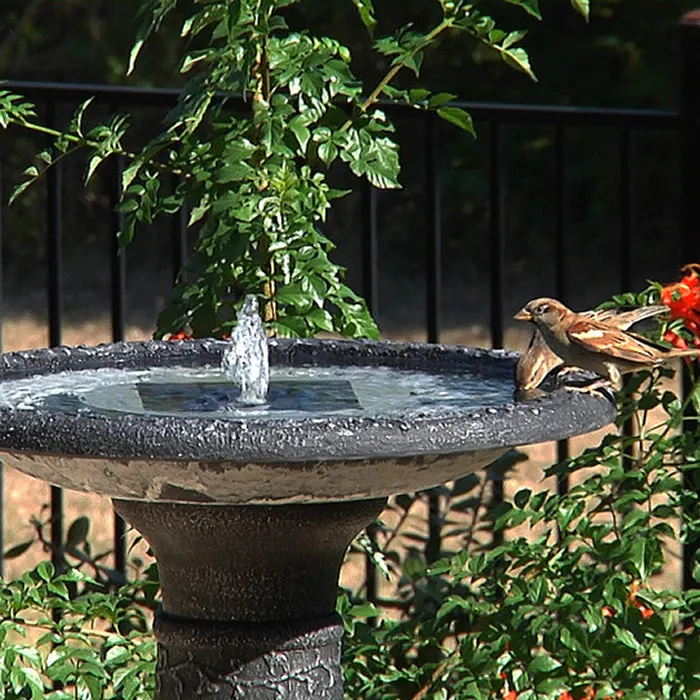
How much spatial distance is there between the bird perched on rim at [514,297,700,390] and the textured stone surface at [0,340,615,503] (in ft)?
0.59

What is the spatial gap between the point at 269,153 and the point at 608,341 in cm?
85

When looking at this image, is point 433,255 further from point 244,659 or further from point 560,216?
point 244,659

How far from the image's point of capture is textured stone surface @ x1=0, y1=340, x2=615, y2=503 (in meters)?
2.19

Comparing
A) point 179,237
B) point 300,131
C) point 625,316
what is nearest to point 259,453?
point 625,316

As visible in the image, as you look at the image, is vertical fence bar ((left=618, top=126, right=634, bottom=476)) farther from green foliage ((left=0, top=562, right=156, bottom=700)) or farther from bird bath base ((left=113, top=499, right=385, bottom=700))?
bird bath base ((left=113, top=499, right=385, bottom=700))

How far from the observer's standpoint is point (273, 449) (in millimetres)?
2188

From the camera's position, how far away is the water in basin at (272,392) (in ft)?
8.55

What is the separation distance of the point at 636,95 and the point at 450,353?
6993 mm

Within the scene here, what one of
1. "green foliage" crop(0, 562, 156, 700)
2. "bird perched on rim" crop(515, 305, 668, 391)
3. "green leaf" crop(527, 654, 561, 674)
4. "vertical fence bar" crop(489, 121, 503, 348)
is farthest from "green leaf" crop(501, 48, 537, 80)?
"green foliage" crop(0, 562, 156, 700)

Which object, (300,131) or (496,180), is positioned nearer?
(300,131)

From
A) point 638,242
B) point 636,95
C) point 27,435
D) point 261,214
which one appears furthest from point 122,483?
point 638,242

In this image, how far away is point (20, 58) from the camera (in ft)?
34.8

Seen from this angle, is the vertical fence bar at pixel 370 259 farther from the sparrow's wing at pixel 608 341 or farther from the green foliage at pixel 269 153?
the sparrow's wing at pixel 608 341

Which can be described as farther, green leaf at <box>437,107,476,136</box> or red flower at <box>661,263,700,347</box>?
green leaf at <box>437,107,476,136</box>
